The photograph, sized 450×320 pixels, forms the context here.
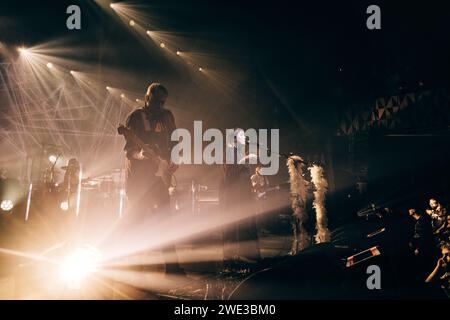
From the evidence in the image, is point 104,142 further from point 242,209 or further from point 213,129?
point 242,209

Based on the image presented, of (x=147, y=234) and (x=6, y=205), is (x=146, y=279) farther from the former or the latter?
(x=6, y=205)

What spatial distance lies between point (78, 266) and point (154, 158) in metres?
1.36

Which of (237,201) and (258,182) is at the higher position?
(258,182)

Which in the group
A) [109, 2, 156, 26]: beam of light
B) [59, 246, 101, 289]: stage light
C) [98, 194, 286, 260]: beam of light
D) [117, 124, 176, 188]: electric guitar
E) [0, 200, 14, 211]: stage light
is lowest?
[59, 246, 101, 289]: stage light

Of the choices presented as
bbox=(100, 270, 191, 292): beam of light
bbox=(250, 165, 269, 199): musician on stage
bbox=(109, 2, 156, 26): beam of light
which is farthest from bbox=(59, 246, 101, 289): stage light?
bbox=(109, 2, 156, 26): beam of light

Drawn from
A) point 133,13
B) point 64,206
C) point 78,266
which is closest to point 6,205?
point 64,206

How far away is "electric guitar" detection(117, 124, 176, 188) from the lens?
3344 mm

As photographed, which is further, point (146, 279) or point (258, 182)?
point (258, 182)

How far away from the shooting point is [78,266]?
9.95ft

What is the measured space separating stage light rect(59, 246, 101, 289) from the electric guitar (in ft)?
3.69

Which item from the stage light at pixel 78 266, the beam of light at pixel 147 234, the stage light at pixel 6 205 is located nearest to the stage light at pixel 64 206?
the stage light at pixel 6 205

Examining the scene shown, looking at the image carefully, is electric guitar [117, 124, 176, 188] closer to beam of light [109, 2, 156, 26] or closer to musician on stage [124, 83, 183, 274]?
musician on stage [124, 83, 183, 274]

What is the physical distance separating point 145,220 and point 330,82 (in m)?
6.97

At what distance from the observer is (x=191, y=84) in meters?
13.1
